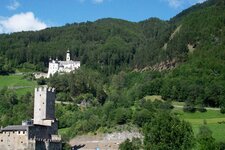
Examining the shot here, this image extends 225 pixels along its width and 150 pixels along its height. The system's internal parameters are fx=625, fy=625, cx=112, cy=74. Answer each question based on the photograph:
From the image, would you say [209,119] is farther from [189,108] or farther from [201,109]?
[189,108]

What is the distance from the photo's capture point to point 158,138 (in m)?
79.3

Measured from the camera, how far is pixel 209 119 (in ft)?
378

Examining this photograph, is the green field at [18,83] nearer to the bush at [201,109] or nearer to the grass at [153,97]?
the grass at [153,97]

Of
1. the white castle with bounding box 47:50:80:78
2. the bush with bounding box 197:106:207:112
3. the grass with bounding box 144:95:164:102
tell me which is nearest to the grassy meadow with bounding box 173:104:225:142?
the bush with bounding box 197:106:207:112

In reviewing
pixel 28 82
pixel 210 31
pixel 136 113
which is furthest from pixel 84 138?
pixel 210 31

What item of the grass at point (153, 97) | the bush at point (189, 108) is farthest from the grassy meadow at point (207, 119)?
the grass at point (153, 97)

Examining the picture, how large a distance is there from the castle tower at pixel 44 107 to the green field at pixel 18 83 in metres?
58.6

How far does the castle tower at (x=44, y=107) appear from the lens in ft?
327

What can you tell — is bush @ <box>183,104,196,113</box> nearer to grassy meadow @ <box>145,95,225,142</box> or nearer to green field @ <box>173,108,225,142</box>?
grassy meadow @ <box>145,95,225,142</box>

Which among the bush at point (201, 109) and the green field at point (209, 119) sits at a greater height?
the bush at point (201, 109)

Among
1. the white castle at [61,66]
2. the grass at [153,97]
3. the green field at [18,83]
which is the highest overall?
the white castle at [61,66]

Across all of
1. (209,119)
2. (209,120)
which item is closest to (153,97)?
(209,119)

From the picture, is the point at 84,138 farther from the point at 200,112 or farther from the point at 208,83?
the point at 208,83

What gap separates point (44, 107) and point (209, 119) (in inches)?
1283
